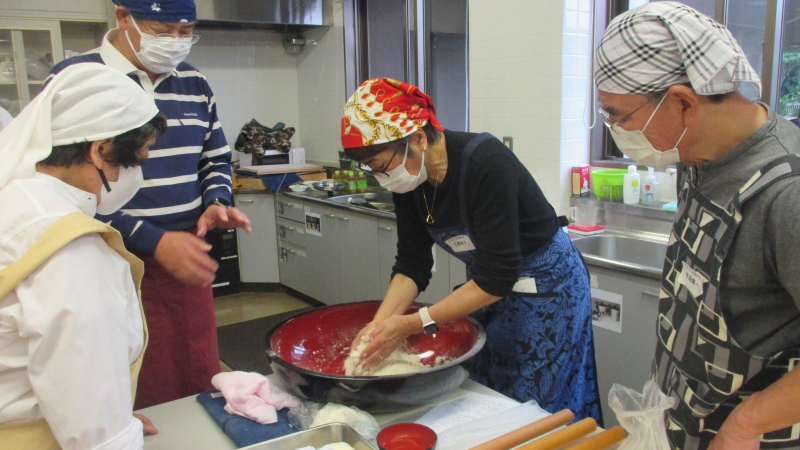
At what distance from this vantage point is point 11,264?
84 cm

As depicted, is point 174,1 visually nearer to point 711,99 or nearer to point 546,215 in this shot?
point 546,215

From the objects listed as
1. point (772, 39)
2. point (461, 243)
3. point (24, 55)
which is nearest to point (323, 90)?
point (24, 55)

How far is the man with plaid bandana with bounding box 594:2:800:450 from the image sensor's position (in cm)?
94

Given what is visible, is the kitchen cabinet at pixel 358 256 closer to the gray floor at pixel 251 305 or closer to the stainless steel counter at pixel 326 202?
the stainless steel counter at pixel 326 202

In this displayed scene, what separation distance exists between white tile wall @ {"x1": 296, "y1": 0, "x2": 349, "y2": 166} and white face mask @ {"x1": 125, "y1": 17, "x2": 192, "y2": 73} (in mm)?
3158

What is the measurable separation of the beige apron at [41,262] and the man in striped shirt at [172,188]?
62 centimetres

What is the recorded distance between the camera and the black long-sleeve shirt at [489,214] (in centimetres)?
140

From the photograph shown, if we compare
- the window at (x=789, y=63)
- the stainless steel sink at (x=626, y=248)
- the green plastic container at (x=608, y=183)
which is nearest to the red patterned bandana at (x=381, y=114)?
the stainless steel sink at (x=626, y=248)

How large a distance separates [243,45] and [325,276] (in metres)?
2.25

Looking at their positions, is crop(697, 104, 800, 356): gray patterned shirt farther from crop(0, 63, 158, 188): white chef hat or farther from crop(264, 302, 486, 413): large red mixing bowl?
crop(0, 63, 158, 188): white chef hat

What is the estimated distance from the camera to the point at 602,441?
103 centimetres

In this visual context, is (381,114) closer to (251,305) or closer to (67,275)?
(67,275)

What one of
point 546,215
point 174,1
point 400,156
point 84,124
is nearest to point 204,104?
point 174,1

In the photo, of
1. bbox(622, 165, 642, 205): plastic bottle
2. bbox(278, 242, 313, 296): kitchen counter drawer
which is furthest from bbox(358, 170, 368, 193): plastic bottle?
bbox(622, 165, 642, 205): plastic bottle
